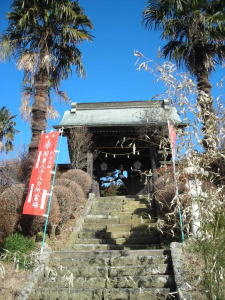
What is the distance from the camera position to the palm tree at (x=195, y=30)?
11.0m

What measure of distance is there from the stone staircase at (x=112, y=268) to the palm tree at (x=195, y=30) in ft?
20.6

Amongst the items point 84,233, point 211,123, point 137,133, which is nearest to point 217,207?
point 211,123

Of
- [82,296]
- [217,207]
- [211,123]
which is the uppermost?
[211,123]

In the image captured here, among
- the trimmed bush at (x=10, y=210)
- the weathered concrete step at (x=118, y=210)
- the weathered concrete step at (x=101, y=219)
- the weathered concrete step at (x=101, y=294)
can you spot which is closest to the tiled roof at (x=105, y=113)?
the weathered concrete step at (x=118, y=210)

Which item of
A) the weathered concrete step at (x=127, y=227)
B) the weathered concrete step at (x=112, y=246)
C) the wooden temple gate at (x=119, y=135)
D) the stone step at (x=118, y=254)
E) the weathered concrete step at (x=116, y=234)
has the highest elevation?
the wooden temple gate at (x=119, y=135)

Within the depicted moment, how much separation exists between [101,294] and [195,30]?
10155mm

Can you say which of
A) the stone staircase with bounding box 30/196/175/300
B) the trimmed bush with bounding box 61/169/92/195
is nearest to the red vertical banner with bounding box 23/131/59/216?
the stone staircase with bounding box 30/196/175/300

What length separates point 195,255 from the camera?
5098 millimetres

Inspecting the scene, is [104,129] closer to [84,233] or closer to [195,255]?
[84,233]

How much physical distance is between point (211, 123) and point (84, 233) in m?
6.07

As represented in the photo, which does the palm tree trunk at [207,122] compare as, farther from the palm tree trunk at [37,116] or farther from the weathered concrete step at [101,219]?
the palm tree trunk at [37,116]

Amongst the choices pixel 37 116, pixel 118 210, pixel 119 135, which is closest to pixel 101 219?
pixel 118 210

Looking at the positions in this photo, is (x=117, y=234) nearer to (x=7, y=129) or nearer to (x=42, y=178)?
(x=42, y=178)

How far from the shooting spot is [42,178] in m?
7.38
